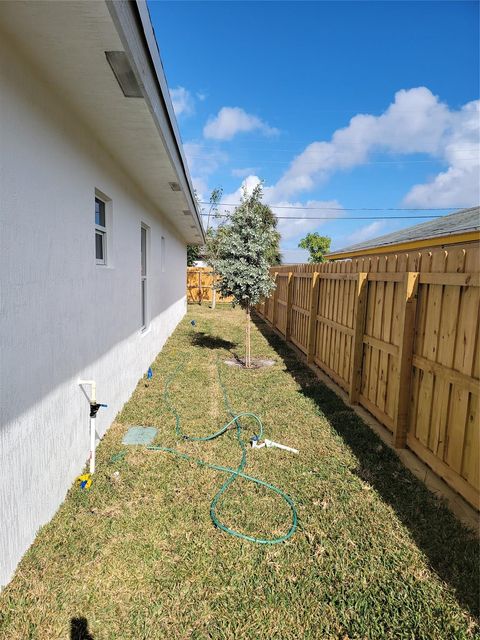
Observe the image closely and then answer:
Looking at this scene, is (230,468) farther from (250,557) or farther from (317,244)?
(317,244)

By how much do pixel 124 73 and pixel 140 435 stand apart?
3310mm

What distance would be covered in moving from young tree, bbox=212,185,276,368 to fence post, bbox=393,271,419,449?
388 centimetres

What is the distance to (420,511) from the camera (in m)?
2.72

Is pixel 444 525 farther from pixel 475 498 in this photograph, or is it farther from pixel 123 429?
pixel 123 429

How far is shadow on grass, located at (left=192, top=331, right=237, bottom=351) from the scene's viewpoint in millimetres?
9320

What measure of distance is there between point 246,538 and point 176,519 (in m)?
0.53

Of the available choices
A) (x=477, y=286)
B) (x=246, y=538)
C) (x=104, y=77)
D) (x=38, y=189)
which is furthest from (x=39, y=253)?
(x=477, y=286)

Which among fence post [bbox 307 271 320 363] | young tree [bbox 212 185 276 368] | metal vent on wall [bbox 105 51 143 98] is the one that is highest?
metal vent on wall [bbox 105 51 143 98]

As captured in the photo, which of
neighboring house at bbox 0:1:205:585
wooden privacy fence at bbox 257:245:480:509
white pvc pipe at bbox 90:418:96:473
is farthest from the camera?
white pvc pipe at bbox 90:418:96:473

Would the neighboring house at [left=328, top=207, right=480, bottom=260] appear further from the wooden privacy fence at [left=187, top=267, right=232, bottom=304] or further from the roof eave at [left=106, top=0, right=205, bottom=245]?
the wooden privacy fence at [left=187, top=267, right=232, bottom=304]

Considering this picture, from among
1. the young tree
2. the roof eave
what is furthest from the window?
the young tree

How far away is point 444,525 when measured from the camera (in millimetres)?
2553

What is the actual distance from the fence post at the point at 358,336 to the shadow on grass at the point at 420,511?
34cm

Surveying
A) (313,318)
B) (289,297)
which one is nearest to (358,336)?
(313,318)
